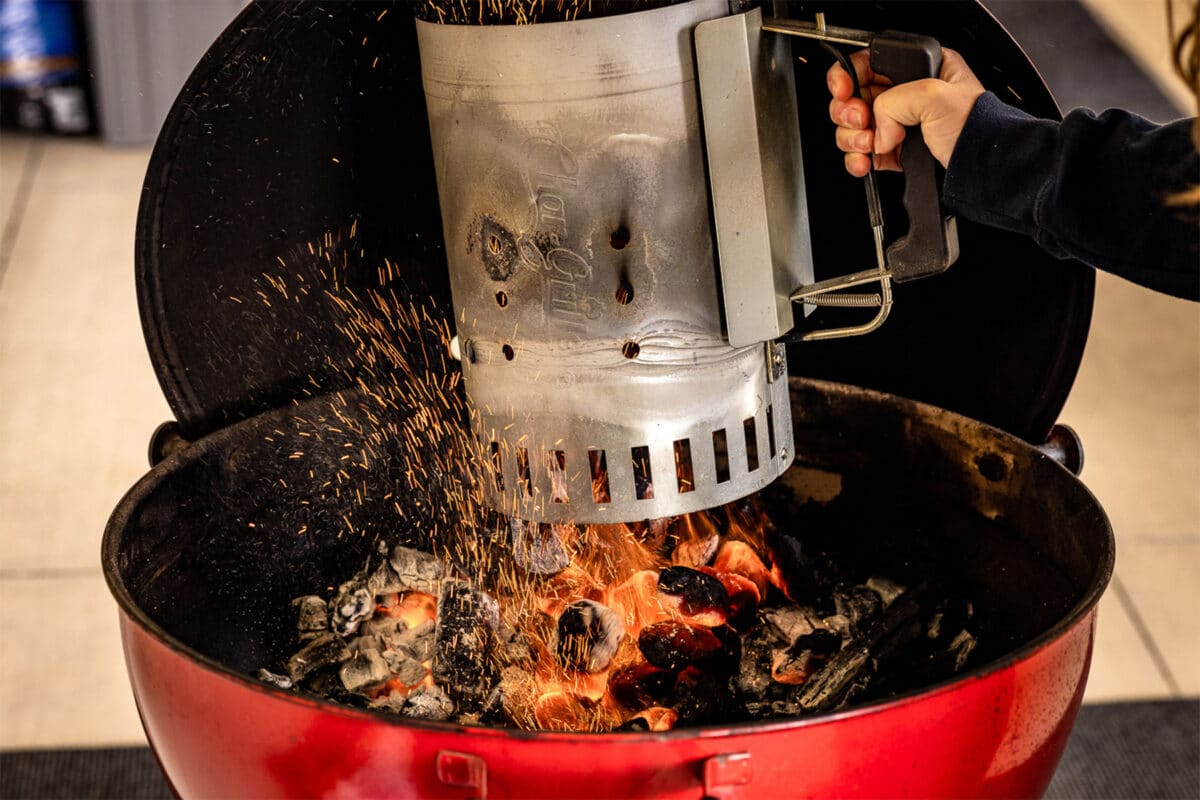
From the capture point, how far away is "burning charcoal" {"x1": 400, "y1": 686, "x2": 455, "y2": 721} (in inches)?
46.7

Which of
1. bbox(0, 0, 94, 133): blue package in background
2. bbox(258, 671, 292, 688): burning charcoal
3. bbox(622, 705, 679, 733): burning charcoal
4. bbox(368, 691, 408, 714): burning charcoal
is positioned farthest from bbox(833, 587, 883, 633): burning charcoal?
bbox(0, 0, 94, 133): blue package in background

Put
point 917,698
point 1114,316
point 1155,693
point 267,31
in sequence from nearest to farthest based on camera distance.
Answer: point 917,698, point 267,31, point 1155,693, point 1114,316

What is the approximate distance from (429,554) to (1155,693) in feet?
3.59

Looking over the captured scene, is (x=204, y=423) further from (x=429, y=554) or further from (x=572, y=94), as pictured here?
(x=572, y=94)

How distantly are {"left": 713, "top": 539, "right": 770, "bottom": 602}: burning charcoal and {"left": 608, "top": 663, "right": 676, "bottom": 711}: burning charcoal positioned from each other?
0.53ft

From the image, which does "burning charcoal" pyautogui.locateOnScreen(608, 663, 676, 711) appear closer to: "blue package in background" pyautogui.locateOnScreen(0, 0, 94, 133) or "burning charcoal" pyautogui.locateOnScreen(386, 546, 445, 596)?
"burning charcoal" pyautogui.locateOnScreen(386, 546, 445, 596)

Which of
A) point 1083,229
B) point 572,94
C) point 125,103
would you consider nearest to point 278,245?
point 572,94

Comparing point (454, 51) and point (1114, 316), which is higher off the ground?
point (454, 51)

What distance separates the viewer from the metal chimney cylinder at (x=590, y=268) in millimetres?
905

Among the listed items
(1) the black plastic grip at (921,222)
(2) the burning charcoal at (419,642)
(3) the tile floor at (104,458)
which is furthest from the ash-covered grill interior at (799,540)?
(3) the tile floor at (104,458)

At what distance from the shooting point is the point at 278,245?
129cm

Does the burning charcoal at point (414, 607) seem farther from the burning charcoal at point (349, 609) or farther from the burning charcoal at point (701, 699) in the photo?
the burning charcoal at point (701, 699)

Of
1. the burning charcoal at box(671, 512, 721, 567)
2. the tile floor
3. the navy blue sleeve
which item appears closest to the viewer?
the navy blue sleeve

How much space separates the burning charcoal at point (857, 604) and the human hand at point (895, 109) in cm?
45
